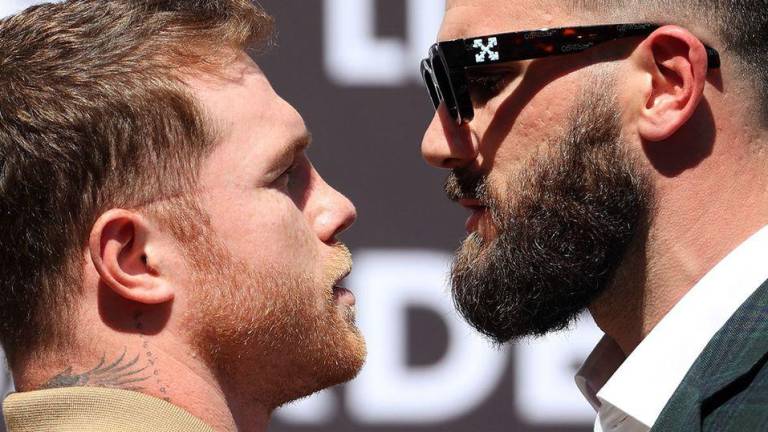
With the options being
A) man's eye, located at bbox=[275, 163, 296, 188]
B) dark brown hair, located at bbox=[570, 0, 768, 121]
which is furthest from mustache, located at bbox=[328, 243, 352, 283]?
dark brown hair, located at bbox=[570, 0, 768, 121]

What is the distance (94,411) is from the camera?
75.9 inches

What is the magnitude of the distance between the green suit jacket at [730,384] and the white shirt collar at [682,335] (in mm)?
132

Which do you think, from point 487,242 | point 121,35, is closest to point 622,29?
point 487,242

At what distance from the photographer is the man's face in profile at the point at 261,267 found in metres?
2.07

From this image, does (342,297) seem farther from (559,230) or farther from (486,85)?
(486,85)

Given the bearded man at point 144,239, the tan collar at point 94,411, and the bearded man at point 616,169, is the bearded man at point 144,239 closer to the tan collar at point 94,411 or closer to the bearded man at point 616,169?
the tan collar at point 94,411

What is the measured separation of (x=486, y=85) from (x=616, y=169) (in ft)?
1.23

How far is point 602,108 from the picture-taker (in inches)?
96.7

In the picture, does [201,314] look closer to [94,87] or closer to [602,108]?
[94,87]

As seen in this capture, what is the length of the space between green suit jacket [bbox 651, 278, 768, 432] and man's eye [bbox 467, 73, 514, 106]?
79cm

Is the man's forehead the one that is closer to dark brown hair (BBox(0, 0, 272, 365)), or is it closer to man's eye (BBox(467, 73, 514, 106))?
man's eye (BBox(467, 73, 514, 106))

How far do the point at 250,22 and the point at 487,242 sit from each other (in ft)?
2.39

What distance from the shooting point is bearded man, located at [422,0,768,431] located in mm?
2316

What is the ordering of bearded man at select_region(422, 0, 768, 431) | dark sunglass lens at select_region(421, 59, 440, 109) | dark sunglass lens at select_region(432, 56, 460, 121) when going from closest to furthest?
1. bearded man at select_region(422, 0, 768, 431)
2. dark sunglass lens at select_region(432, 56, 460, 121)
3. dark sunglass lens at select_region(421, 59, 440, 109)
